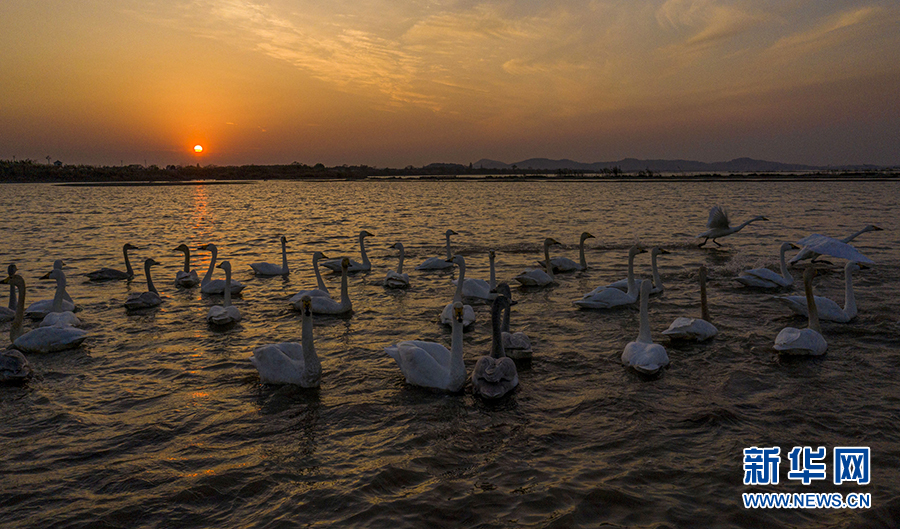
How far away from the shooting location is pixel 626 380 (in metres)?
6.69

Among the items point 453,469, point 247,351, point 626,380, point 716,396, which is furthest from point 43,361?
point 716,396

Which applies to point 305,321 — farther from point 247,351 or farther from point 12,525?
point 12,525

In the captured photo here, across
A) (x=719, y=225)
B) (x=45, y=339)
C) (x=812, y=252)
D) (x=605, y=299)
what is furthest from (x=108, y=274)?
(x=719, y=225)

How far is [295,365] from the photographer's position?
21.5 feet

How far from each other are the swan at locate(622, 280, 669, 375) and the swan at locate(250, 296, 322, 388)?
3.95m

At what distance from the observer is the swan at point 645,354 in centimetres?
670

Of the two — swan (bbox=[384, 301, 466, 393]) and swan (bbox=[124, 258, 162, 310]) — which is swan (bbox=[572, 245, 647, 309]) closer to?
swan (bbox=[384, 301, 466, 393])

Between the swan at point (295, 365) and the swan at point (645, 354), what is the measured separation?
3952 mm

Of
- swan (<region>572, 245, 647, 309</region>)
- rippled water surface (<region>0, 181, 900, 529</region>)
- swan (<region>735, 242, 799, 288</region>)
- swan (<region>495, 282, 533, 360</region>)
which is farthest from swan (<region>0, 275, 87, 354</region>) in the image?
swan (<region>735, 242, 799, 288</region>)

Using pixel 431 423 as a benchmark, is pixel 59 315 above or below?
above

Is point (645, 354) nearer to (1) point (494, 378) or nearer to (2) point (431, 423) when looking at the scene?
(1) point (494, 378)

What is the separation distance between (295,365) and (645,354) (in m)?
4.39

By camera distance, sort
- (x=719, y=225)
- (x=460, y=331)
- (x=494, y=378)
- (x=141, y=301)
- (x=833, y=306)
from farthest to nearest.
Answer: (x=719, y=225) < (x=141, y=301) < (x=833, y=306) < (x=460, y=331) < (x=494, y=378)

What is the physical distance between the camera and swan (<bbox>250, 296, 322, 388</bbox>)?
6.44m
